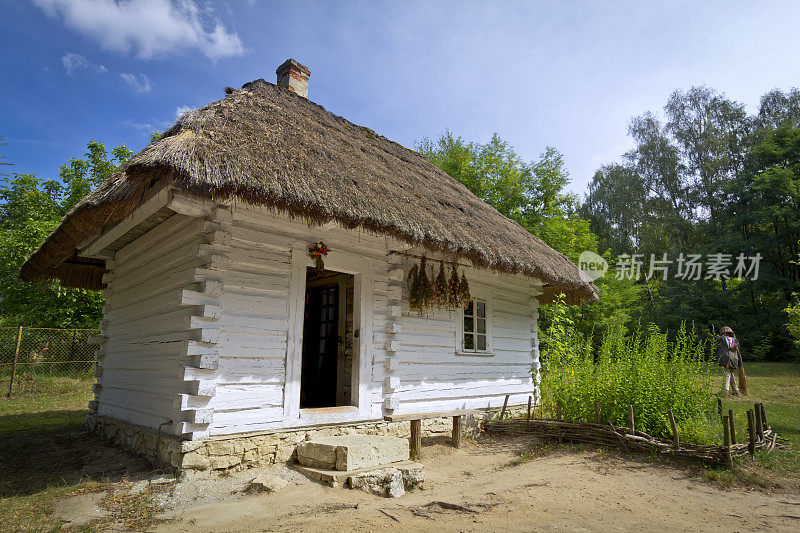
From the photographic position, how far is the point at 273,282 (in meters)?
5.36

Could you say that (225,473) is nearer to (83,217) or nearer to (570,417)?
(83,217)

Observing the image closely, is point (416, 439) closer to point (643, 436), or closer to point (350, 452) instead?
point (350, 452)

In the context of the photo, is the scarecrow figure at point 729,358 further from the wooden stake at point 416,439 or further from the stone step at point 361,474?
the stone step at point 361,474

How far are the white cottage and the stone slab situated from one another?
1.66ft

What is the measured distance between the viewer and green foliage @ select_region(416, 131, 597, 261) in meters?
19.8

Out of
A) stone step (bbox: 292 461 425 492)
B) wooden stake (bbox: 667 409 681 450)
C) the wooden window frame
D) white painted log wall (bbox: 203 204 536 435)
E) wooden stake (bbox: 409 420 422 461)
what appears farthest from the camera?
the wooden window frame

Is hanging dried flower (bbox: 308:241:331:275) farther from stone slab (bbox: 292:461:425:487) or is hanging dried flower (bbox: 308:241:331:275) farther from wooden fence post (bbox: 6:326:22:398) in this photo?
wooden fence post (bbox: 6:326:22:398)

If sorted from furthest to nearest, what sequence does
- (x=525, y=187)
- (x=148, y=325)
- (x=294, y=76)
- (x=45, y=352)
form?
(x=525, y=187), (x=45, y=352), (x=294, y=76), (x=148, y=325)

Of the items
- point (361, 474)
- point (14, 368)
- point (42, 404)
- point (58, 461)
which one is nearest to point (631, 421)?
point (361, 474)

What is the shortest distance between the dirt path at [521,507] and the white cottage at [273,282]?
39.1 inches

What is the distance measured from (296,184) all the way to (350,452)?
9.19 feet

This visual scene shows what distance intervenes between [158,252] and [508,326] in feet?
19.5

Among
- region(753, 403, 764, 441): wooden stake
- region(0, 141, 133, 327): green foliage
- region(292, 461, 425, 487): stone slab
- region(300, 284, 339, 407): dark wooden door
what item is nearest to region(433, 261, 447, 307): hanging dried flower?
region(300, 284, 339, 407): dark wooden door

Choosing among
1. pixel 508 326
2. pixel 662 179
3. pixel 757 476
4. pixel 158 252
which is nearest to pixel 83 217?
pixel 158 252
